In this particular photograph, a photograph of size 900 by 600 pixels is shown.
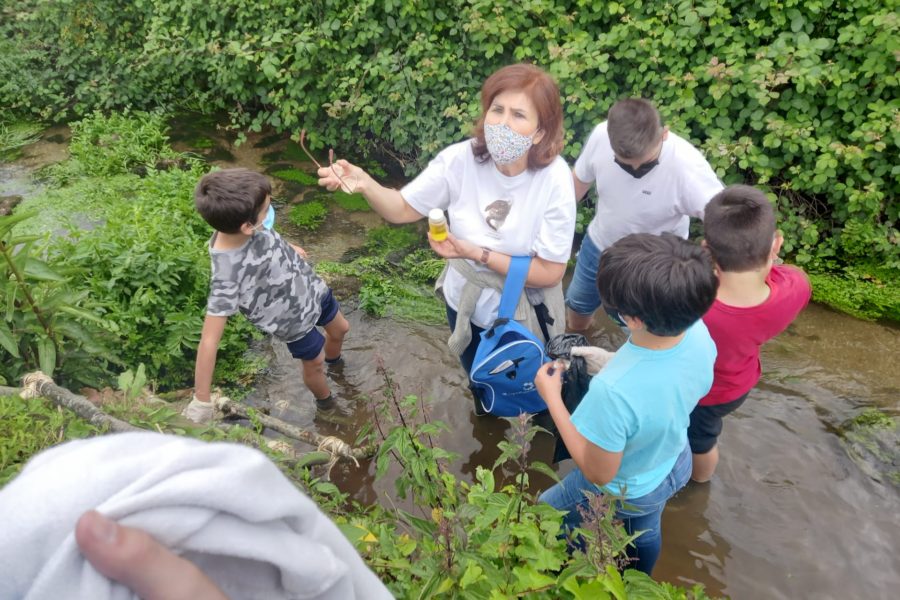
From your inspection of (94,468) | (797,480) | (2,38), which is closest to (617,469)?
(94,468)

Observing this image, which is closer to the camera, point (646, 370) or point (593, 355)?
point (646, 370)

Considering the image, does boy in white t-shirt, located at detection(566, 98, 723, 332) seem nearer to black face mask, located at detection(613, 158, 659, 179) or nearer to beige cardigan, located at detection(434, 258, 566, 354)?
black face mask, located at detection(613, 158, 659, 179)

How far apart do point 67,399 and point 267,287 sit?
0.99 m

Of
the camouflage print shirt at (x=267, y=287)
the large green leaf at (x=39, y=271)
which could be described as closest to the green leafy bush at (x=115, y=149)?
the large green leaf at (x=39, y=271)

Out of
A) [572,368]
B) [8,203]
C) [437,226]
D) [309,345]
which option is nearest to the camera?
[572,368]

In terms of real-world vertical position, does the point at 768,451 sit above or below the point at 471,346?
below

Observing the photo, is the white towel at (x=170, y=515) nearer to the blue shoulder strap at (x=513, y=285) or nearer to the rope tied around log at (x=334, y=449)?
the blue shoulder strap at (x=513, y=285)

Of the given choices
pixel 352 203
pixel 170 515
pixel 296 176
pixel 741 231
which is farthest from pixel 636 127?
pixel 296 176

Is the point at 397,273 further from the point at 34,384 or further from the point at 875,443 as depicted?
the point at 875,443

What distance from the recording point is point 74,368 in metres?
3.12

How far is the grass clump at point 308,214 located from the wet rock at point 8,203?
248 cm

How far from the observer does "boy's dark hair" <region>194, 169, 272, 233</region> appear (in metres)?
2.68

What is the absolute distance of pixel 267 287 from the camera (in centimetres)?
302

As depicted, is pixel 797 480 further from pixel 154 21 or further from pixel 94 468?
pixel 154 21
